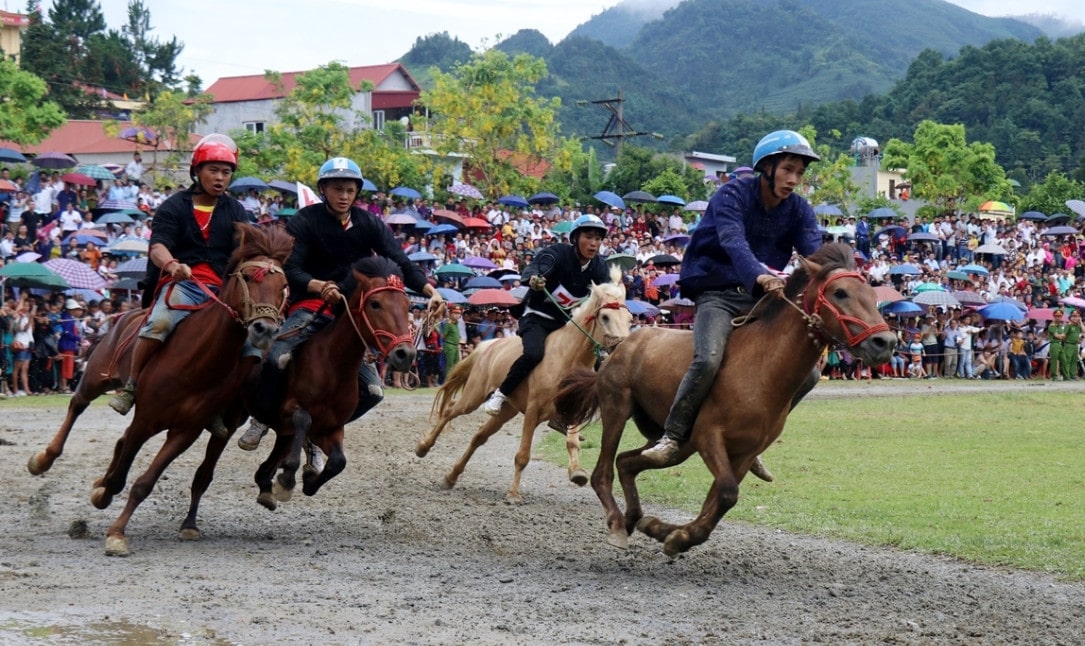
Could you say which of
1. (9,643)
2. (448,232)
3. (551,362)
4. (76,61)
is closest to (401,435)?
(551,362)

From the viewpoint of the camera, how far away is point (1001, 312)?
116ft

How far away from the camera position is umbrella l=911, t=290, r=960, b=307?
34.8 metres

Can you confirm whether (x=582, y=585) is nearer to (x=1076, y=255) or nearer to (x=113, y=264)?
(x=113, y=264)

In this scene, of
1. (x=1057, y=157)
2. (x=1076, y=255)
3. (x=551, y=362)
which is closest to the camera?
(x=551, y=362)

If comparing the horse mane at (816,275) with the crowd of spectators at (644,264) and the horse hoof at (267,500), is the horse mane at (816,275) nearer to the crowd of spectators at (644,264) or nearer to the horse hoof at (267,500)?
the horse hoof at (267,500)

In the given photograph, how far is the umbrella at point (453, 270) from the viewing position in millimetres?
30250

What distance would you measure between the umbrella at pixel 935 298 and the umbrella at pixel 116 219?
67.5 feet

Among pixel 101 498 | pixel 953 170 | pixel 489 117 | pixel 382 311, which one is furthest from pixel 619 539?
pixel 953 170

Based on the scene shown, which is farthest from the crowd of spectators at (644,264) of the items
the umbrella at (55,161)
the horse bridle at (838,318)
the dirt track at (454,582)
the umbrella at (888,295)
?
the horse bridle at (838,318)

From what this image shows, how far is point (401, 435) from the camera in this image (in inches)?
730

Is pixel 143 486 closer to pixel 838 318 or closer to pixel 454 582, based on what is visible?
pixel 454 582

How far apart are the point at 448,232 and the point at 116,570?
26549 mm

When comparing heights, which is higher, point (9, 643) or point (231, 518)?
point (9, 643)

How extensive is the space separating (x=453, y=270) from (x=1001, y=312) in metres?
15.8
